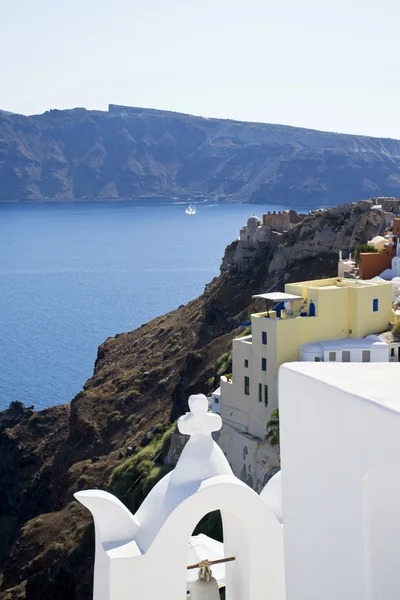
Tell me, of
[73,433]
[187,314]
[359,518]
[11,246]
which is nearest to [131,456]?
[73,433]

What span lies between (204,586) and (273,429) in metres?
10.5

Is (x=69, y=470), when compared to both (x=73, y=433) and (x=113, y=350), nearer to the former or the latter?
(x=73, y=433)

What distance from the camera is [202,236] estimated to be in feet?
398

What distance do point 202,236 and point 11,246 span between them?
22.6 m

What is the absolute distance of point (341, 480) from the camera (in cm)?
367

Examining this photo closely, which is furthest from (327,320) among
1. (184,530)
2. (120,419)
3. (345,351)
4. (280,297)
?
(120,419)

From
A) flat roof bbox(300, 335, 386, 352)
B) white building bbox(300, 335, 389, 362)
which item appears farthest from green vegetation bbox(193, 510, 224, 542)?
flat roof bbox(300, 335, 386, 352)

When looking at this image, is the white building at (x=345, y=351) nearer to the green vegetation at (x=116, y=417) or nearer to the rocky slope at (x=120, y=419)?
the rocky slope at (x=120, y=419)

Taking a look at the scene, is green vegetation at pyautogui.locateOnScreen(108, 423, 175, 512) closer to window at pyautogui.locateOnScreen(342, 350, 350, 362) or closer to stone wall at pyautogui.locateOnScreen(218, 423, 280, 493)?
stone wall at pyautogui.locateOnScreen(218, 423, 280, 493)

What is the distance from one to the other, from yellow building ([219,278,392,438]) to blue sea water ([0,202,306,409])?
29340 mm

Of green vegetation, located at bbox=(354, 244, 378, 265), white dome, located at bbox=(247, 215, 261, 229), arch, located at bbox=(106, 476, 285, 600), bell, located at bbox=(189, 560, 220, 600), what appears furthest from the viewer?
white dome, located at bbox=(247, 215, 261, 229)

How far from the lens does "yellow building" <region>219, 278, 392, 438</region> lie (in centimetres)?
1570

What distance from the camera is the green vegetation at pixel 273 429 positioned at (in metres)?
15.3

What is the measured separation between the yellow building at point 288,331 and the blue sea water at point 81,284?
96.3 ft
